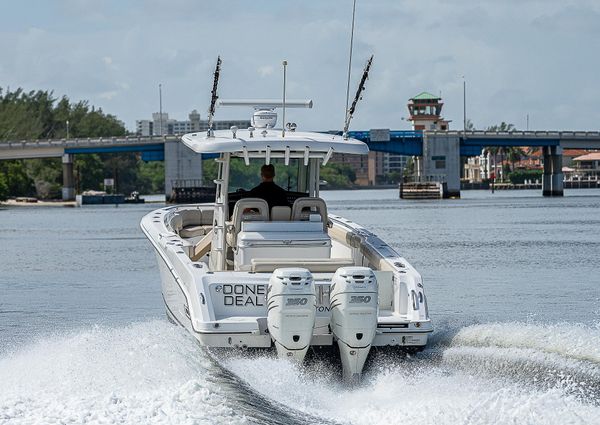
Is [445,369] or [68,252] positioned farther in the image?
Result: [68,252]

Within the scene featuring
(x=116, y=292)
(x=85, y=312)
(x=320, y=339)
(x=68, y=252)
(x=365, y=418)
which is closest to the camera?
(x=365, y=418)

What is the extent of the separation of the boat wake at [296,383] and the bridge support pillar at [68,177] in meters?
123

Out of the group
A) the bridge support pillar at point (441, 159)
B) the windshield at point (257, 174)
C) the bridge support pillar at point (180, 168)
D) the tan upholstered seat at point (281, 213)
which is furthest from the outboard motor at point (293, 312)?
the bridge support pillar at point (441, 159)

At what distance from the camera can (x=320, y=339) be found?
14.2 metres

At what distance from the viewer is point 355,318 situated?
544 inches

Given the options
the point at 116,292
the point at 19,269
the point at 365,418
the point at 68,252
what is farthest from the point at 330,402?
the point at 68,252

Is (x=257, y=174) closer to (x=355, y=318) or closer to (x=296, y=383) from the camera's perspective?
(x=355, y=318)

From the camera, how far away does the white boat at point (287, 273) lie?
13.8 metres

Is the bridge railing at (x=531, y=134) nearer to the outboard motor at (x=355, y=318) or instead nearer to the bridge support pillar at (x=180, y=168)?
the bridge support pillar at (x=180, y=168)

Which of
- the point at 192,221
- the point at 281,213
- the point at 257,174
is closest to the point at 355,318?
the point at 281,213

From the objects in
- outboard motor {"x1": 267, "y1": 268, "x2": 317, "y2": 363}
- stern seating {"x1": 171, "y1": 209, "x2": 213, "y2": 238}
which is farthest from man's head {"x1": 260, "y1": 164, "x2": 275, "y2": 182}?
outboard motor {"x1": 267, "y1": 268, "x2": 317, "y2": 363}

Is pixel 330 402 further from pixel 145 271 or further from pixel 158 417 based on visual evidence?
pixel 145 271

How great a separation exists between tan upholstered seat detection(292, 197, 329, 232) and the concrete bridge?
367 ft

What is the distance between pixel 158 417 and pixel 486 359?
15.6 feet
